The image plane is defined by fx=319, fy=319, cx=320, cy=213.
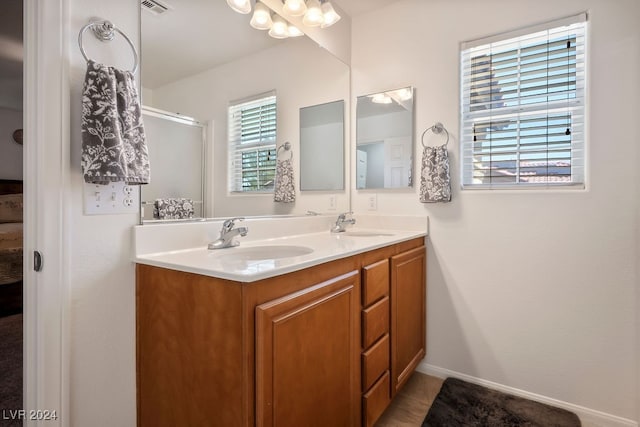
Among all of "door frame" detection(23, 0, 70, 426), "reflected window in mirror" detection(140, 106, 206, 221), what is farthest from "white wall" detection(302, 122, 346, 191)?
"door frame" detection(23, 0, 70, 426)

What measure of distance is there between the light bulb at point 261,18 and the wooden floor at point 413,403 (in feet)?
7.00

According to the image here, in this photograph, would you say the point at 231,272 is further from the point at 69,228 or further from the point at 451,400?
the point at 451,400

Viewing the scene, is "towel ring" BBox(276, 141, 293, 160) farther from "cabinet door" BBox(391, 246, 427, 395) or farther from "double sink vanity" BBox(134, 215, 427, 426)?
"cabinet door" BBox(391, 246, 427, 395)

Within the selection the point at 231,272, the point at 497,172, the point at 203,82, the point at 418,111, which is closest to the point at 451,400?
the point at 497,172

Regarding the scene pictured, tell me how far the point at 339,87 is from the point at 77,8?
160 cm

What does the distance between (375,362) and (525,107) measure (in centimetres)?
157

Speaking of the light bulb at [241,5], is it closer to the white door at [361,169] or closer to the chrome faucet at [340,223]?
the white door at [361,169]

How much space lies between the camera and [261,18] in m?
1.71

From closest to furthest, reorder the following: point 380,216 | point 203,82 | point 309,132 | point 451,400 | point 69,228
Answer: point 69,228
point 203,82
point 451,400
point 309,132
point 380,216

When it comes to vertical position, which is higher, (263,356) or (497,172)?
(497,172)

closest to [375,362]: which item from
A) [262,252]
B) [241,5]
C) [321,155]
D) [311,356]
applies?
[311,356]

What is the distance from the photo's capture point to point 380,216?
7.30ft

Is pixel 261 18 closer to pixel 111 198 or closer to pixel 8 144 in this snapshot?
pixel 111 198

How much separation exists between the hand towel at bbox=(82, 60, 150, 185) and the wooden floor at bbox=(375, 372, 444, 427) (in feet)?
5.33
